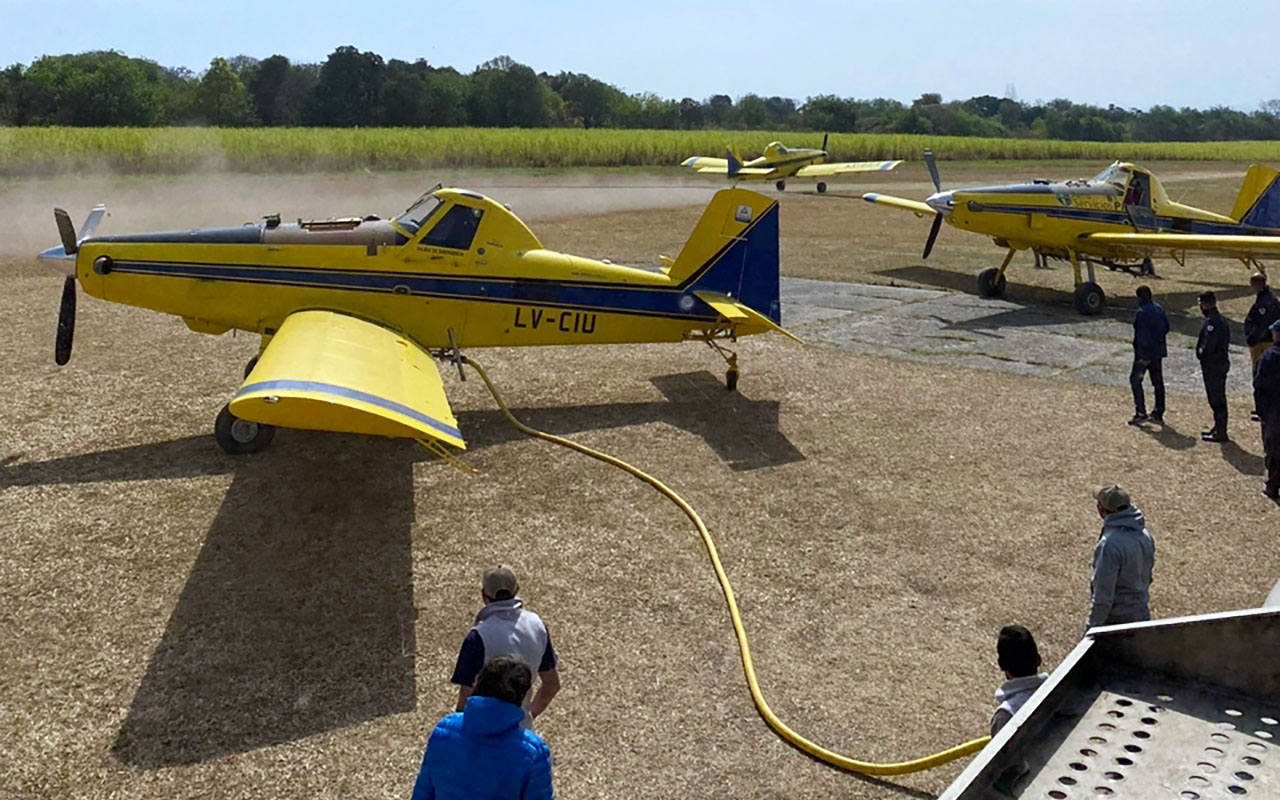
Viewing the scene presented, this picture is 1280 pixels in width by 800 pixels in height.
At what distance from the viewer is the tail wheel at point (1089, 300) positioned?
1764 centimetres

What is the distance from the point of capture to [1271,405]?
909 centimetres

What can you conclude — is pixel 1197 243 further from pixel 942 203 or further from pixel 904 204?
pixel 904 204

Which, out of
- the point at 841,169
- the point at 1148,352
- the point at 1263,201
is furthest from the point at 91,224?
the point at 841,169

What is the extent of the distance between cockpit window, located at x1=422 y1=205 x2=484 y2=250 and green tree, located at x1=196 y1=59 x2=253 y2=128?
6263 cm

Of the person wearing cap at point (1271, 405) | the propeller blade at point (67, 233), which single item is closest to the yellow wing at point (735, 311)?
the person wearing cap at point (1271, 405)

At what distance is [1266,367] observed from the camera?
9.04 m

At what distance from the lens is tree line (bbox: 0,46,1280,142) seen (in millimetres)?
57875

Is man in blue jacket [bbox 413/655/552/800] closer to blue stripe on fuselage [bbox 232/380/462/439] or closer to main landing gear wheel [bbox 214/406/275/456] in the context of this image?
blue stripe on fuselage [bbox 232/380/462/439]

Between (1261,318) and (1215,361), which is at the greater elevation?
(1261,318)

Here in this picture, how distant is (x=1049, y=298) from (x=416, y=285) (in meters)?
13.7

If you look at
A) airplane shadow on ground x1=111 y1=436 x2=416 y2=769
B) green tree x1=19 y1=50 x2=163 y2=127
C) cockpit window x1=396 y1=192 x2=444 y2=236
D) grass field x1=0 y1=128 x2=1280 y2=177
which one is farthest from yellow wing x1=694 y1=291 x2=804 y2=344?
green tree x1=19 y1=50 x2=163 y2=127

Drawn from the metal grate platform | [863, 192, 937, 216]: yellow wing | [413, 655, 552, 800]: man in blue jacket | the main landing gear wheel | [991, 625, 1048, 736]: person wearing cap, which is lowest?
the main landing gear wheel

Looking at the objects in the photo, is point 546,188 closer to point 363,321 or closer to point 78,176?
point 78,176

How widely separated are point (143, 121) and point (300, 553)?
196 feet
